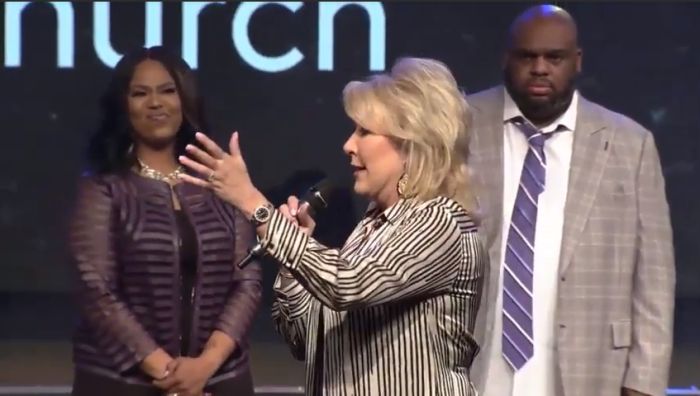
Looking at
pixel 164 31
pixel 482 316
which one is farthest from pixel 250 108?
pixel 482 316

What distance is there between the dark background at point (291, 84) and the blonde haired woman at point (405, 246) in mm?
2188

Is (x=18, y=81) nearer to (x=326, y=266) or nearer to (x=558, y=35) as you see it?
(x=558, y=35)

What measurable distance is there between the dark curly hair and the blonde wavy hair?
46.6 inches

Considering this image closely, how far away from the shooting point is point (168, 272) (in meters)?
2.96

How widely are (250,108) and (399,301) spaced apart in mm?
2398

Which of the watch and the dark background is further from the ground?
the dark background

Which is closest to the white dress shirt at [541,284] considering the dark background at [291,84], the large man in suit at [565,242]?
the large man in suit at [565,242]

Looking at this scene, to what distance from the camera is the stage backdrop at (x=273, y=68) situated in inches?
169

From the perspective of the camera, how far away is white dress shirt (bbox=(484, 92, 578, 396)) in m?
2.83

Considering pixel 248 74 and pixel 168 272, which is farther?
pixel 248 74

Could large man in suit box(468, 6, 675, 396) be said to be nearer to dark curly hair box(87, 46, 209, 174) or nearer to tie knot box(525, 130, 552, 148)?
tie knot box(525, 130, 552, 148)

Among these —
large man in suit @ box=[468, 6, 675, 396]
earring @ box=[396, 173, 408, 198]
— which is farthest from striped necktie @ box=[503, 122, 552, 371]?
earring @ box=[396, 173, 408, 198]

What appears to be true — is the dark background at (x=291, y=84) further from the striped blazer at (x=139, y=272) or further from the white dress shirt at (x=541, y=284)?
the white dress shirt at (x=541, y=284)

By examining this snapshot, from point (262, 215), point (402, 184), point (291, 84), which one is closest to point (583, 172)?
point (402, 184)
